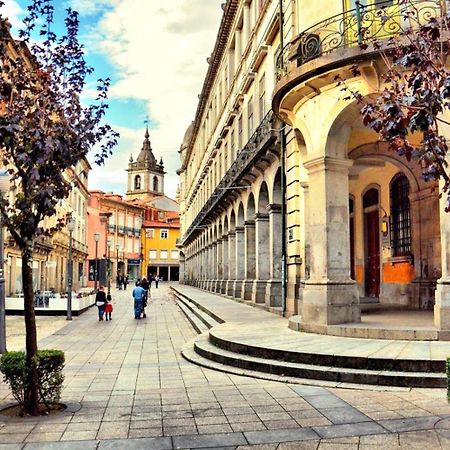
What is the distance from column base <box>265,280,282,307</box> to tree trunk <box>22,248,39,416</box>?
36.9 ft

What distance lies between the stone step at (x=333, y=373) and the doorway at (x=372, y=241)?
9780 mm

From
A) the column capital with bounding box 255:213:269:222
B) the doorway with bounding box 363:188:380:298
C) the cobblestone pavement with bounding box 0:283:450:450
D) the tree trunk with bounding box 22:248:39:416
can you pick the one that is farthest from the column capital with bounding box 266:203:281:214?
the tree trunk with bounding box 22:248:39:416

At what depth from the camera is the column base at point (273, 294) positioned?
681 inches

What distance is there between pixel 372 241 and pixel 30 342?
548 inches

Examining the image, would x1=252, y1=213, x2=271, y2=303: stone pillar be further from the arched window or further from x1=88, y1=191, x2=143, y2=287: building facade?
x1=88, y1=191, x2=143, y2=287: building facade

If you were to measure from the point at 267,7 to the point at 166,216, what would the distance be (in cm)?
9030

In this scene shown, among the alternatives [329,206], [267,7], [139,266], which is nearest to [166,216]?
[139,266]

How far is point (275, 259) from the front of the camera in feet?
58.7

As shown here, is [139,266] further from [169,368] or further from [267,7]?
[169,368]

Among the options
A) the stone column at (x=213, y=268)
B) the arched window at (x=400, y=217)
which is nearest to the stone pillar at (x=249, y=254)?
the arched window at (x=400, y=217)

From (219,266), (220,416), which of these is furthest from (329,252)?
(219,266)

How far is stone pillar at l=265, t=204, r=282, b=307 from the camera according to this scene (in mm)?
17422

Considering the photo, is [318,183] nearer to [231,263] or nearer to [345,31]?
[345,31]

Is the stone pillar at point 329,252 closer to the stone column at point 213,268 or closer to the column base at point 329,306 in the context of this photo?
the column base at point 329,306
